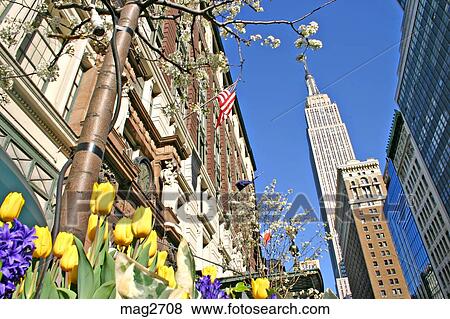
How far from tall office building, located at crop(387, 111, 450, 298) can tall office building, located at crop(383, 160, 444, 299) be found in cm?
299

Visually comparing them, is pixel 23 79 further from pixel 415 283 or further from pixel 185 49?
pixel 415 283

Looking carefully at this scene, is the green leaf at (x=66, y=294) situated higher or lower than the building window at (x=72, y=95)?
lower

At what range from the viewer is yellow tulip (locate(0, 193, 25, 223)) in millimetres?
1373

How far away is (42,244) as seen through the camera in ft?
4.72

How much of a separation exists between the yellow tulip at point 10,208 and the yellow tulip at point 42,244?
5.1 inches

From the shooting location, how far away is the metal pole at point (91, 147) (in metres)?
1.39

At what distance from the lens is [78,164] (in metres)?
1.51

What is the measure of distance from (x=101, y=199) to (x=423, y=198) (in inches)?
3580

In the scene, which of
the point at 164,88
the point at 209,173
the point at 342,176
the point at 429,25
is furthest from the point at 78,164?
the point at 342,176

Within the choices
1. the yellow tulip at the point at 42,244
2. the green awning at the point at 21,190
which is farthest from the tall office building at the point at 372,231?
the yellow tulip at the point at 42,244

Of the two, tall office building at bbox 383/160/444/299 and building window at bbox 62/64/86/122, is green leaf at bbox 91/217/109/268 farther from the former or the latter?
tall office building at bbox 383/160/444/299

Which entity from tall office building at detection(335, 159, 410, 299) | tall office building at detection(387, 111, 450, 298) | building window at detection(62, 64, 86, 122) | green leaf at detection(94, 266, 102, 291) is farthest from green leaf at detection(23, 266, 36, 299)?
tall office building at detection(335, 159, 410, 299)

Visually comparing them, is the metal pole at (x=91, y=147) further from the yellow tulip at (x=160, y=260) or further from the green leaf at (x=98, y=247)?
the yellow tulip at (x=160, y=260)

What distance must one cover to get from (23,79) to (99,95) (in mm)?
6162
